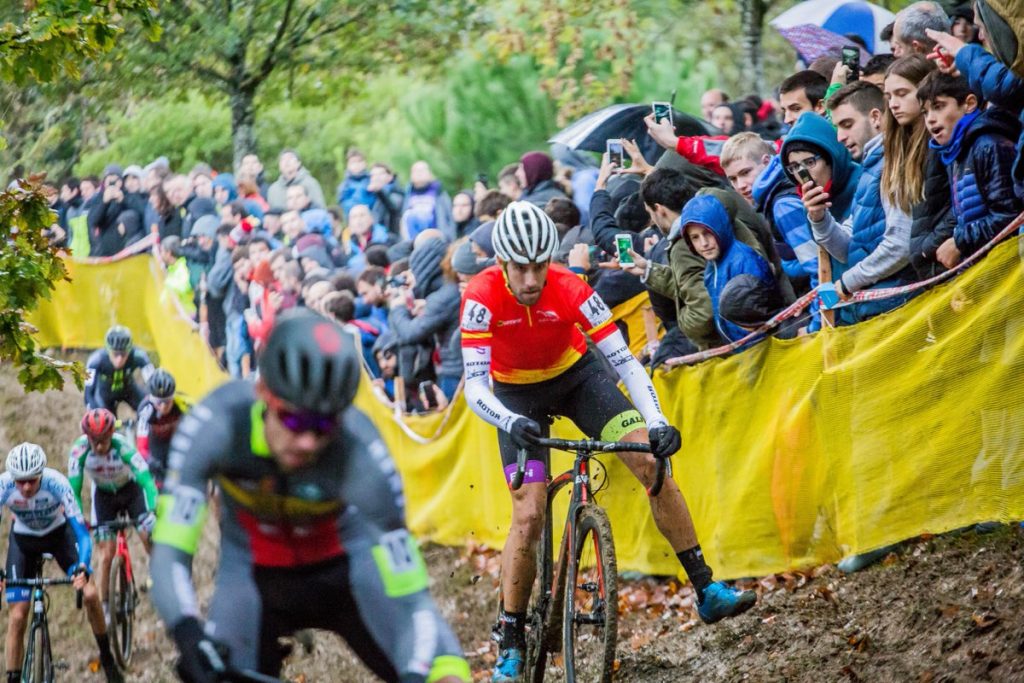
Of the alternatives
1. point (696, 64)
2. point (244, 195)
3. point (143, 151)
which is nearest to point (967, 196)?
point (244, 195)

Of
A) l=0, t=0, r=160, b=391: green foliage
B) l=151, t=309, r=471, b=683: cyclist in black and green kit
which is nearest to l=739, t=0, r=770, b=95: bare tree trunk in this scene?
l=0, t=0, r=160, b=391: green foliage

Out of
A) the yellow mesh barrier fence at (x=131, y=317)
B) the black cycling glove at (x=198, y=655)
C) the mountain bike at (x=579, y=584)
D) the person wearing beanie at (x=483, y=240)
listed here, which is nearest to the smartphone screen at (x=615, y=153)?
the person wearing beanie at (x=483, y=240)

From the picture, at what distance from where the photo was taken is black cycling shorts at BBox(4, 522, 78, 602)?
11.1m

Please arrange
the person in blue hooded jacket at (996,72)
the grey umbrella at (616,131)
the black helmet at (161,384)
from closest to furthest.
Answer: the person in blue hooded jacket at (996,72) → the grey umbrella at (616,131) → the black helmet at (161,384)

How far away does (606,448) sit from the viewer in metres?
6.91

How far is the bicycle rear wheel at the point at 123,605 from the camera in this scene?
40.8 feet

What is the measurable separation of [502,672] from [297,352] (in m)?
3.35

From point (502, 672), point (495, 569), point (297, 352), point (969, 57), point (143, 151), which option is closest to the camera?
point (297, 352)

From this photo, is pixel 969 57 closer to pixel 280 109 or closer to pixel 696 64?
pixel 696 64

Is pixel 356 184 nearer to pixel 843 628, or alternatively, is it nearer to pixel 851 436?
pixel 851 436

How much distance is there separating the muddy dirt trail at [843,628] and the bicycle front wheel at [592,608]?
1.11 meters

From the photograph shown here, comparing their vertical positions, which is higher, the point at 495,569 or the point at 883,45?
the point at 883,45

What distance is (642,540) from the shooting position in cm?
1041

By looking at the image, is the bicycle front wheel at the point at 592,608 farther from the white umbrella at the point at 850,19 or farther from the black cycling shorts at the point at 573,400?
the white umbrella at the point at 850,19
